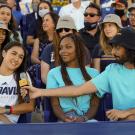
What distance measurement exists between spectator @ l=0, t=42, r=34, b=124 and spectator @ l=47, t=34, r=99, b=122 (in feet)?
0.99

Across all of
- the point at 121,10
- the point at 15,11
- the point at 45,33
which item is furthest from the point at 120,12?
the point at 15,11

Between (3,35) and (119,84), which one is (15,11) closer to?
(3,35)

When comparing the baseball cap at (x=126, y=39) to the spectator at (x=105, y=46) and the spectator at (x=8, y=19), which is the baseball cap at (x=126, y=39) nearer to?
the spectator at (x=105, y=46)

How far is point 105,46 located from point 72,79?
1.42 metres

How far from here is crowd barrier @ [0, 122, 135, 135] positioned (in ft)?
10.7

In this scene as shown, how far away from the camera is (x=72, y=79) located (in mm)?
4750

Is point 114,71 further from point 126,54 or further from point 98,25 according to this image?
Answer: point 98,25

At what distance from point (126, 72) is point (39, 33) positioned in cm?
336

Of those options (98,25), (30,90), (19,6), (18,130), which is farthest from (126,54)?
(19,6)

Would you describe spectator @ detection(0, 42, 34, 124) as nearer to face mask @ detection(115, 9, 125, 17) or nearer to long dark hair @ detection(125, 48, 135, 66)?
long dark hair @ detection(125, 48, 135, 66)

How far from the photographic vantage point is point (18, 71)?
4.85 m

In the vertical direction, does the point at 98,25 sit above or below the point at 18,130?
above

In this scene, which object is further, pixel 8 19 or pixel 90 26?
pixel 8 19

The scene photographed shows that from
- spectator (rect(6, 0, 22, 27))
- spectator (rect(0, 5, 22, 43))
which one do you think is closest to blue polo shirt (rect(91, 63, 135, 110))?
spectator (rect(0, 5, 22, 43))
